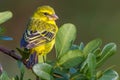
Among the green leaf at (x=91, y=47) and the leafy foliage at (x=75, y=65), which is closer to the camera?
the leafy foliage at (x=75, y=65)

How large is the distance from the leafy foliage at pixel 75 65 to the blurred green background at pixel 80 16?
22.5 ft

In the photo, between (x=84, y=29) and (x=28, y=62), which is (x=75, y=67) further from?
(x=84, y=29)

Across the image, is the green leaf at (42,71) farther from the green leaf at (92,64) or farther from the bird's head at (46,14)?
the bird's head at (46,14)

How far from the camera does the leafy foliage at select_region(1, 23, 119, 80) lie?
8.19 ft

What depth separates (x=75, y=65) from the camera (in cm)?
259

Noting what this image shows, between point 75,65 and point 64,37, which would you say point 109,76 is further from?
point 64,37

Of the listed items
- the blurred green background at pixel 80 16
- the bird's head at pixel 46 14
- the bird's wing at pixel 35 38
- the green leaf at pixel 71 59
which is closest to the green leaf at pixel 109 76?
the green leaf at pixel 71 59

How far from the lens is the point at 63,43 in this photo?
2.72 metres

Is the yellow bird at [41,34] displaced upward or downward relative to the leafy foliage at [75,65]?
downward

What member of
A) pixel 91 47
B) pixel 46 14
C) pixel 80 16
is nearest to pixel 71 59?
pixel 91 47

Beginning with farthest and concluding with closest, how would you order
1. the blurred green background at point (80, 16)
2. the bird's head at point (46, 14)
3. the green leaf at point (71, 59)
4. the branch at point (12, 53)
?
the blurred green background at point (80, 16) < the bird's head at point (46, 14) < the branch at point (12, 53) < the green leaf at point (71, 59)

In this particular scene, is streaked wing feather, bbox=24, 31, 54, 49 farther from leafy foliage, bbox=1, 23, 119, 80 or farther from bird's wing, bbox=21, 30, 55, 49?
leafy foliage, bbox=1, 23, 119, 80

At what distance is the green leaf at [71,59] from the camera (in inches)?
101

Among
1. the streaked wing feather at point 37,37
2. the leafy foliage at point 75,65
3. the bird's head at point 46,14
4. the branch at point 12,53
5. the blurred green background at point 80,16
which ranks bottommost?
the blurred green background at point 80,16
